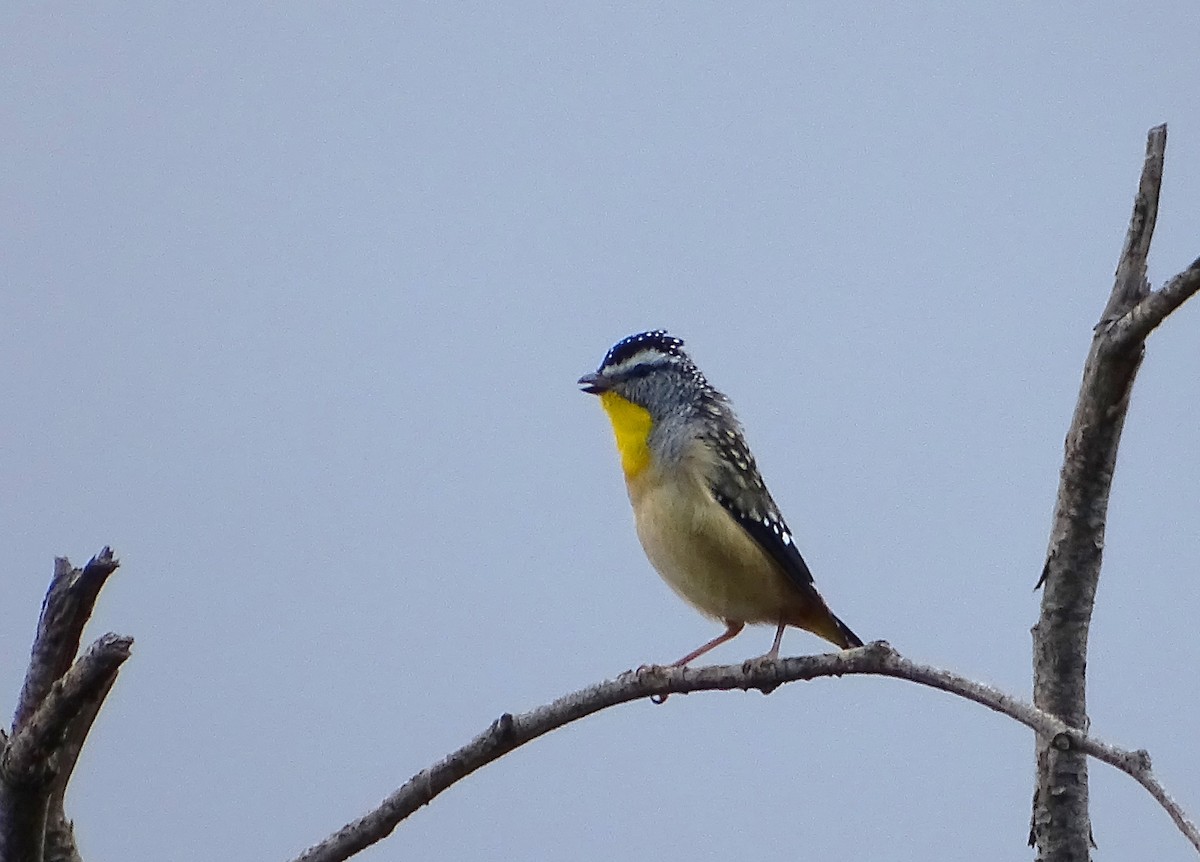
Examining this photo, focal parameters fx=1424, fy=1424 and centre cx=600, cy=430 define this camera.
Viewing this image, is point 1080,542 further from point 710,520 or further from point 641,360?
point 641,360

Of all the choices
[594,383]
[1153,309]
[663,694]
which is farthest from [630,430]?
[1153,309]

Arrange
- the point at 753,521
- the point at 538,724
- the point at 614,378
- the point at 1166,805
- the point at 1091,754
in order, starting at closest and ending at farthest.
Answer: the point at 1166,805 < the point at 1091,754 < the point at 538,724 < the point at 753,521 < the point at 614,378

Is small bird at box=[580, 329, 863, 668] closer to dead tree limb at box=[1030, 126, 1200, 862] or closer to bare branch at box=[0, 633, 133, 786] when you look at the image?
dead tree limb at box=[1030, 126, 1200, 862]

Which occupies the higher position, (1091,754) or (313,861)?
(1091,754)

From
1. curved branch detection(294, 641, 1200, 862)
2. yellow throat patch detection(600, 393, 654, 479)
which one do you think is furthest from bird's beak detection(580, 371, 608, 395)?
curved branch detection(294, 641, 1200, 862)

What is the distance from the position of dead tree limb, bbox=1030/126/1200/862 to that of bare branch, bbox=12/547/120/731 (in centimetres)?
256

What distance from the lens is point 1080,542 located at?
4020 mm

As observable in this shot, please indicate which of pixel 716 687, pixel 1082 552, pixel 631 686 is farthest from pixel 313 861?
pixel 1082 552

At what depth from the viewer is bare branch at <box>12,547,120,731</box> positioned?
11.5 ft

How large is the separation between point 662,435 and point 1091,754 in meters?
3.38

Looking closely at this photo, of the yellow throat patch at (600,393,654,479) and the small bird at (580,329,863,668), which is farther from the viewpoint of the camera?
the yellow throat patch at (600,393,654,479)

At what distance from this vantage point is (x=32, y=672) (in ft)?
11.8

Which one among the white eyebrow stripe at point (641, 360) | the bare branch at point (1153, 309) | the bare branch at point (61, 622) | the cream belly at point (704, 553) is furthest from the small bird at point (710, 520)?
the bare branch at point (61, 622)

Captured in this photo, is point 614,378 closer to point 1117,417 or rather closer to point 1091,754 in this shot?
point 1117,417
